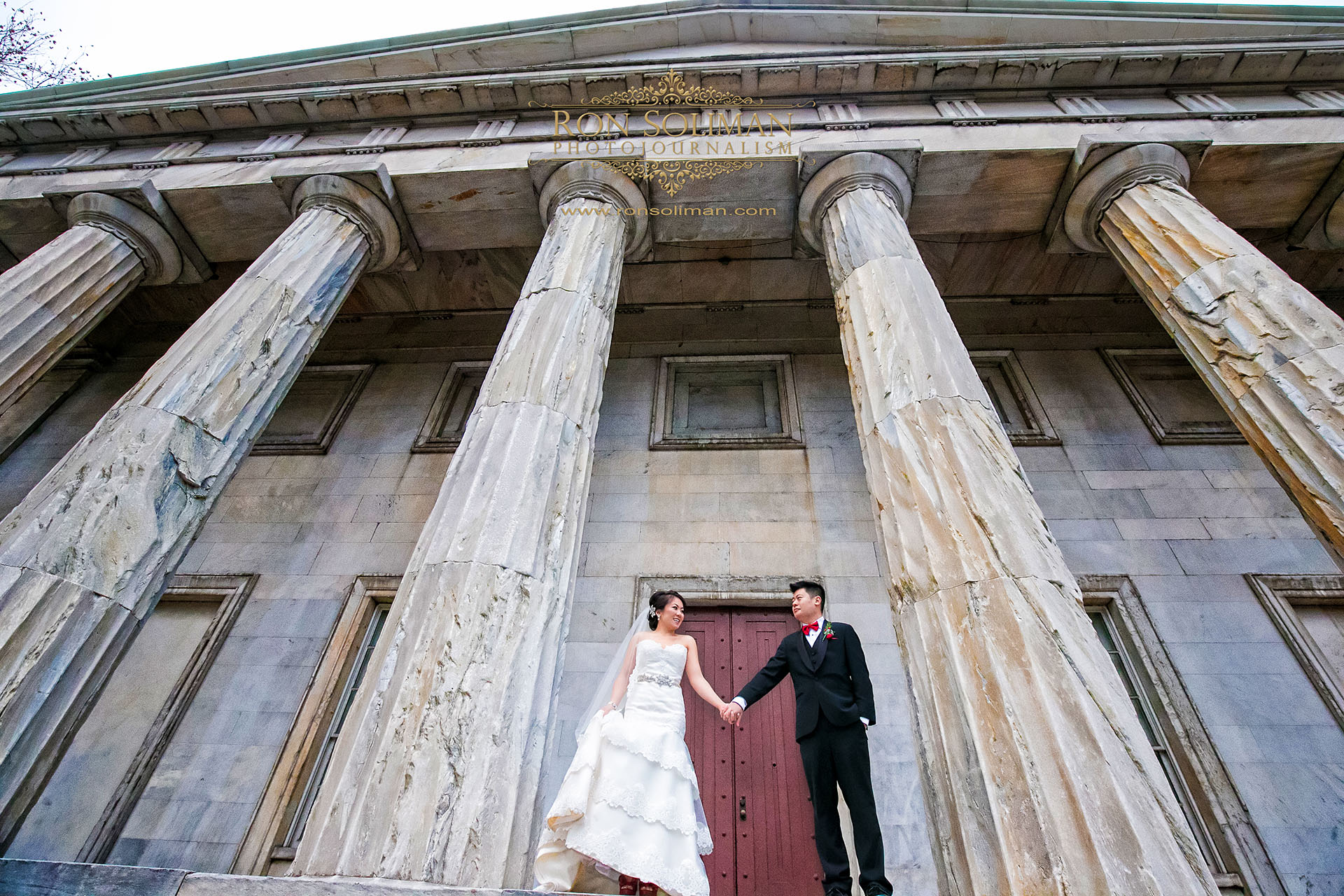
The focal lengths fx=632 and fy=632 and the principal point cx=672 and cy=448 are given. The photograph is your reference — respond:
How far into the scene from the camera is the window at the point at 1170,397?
345 inches

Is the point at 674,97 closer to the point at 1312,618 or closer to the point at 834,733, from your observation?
the point at 834,733

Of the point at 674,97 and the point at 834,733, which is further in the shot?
the point at 674,97

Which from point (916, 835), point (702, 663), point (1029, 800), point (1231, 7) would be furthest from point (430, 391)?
point (1231, 7)

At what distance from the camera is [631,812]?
3.73m

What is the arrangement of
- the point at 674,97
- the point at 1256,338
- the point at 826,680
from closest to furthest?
the point at 826,680 < the point at 1256,338 < the point at 674,97

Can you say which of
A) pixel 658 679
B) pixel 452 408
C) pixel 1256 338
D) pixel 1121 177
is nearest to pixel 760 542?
pixel 658 679

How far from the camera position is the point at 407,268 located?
345 inches

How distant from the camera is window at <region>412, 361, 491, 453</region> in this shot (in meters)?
9.45

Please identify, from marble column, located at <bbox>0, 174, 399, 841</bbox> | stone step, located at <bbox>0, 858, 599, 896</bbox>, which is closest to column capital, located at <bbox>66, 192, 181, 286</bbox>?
marble column, located at <bbox>0, 174, 399, 841</bbox>

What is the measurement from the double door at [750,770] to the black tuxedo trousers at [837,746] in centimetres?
124

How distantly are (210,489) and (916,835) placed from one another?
22.7 feet

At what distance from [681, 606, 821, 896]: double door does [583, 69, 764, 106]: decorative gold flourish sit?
6954mm

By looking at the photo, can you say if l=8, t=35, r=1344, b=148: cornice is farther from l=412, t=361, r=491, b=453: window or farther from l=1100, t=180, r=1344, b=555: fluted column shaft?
l=412, t=361, r=491, b=453: window

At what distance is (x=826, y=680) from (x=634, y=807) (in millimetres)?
1754
